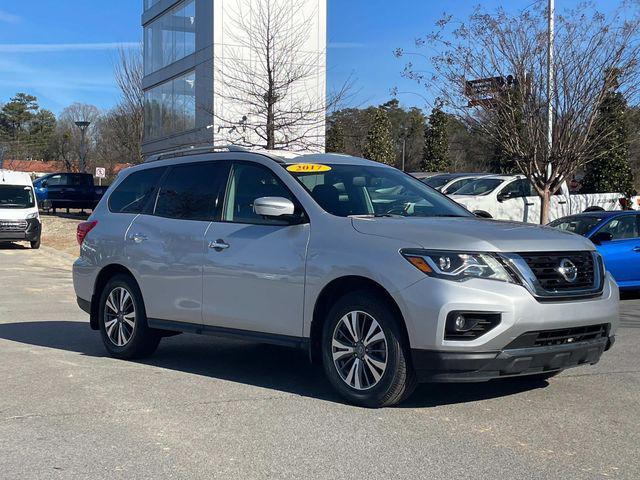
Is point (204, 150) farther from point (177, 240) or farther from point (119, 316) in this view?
point (119, 316)

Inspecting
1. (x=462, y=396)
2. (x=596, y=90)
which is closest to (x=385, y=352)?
(x=462, y=396)

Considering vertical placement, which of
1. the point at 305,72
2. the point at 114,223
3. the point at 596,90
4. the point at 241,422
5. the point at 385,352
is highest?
the point at 305,72

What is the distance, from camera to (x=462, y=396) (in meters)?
5.96

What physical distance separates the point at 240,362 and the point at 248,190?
1845mm

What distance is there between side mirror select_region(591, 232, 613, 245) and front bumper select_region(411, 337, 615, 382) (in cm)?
720

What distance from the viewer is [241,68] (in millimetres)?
26656

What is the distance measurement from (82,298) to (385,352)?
13.0ft

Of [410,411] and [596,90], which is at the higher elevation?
[596,90]

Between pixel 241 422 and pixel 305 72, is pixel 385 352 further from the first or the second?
pixel 305 72

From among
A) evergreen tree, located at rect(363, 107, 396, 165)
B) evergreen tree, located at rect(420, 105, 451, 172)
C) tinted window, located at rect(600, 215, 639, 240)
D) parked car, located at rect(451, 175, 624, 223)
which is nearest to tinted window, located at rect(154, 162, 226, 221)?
tinted window, located at rect(600, 215, 639, 240)

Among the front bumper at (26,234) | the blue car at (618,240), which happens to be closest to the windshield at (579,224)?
the blue car at (618,240)

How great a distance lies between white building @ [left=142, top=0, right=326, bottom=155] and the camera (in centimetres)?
2525

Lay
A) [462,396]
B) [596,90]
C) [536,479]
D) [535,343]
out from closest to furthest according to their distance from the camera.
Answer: [536,479] → [535,343] → [462,396] → [596,90]

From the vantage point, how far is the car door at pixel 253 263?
5910mm
